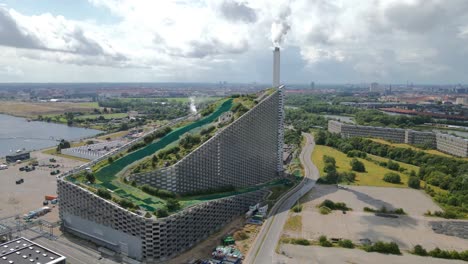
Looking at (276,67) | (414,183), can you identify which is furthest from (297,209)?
(276,67)

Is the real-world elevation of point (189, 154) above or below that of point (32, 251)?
above

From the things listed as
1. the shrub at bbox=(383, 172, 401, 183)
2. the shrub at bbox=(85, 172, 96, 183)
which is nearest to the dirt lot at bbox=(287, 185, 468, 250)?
the shrub at bbox=(383, 172, 401, 183)

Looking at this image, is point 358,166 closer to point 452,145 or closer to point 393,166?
point 393,166

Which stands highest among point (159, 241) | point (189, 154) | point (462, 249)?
point (189, 154)

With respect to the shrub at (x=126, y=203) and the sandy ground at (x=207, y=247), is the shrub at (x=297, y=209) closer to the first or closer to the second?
the sandy ground at (x=207, y=247)

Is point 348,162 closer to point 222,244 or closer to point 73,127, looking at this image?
point 222,244

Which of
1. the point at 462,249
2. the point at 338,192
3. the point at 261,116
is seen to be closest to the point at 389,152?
the point at 338,192

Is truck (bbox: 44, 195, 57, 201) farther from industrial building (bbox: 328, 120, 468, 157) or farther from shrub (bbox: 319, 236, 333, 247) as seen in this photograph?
industrial building (bbox: 328, 120, 468, 157)
